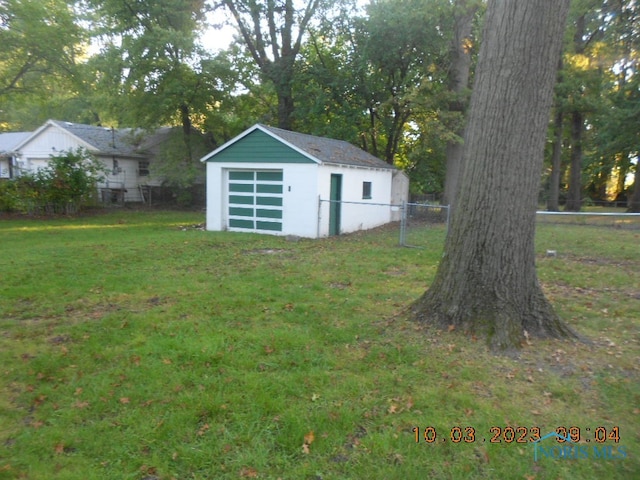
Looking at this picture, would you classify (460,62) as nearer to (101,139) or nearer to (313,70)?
(313,70)

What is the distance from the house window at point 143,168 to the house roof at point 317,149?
48.5 feet

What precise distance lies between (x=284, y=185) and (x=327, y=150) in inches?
92.7

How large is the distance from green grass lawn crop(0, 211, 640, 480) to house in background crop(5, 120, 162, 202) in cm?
2094

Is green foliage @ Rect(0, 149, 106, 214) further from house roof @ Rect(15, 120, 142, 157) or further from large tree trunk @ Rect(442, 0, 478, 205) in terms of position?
large tree trunk @ Rect(442, 0, 478, 205)

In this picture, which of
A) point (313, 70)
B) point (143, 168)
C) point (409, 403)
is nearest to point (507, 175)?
point (409, 403)

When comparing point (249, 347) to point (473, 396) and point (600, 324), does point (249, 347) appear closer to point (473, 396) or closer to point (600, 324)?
point (473, 396)

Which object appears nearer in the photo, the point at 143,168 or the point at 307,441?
the point at 307,441

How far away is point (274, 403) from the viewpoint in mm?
3709

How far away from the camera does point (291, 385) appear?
13.2 ft

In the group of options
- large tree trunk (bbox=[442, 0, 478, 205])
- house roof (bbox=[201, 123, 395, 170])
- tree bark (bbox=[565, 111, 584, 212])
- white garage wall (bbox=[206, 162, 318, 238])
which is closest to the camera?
white garage wall (bbox=[206, 162, 318, 238])

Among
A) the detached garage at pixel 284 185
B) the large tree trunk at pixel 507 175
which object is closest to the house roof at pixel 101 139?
the detached garage at pixel 284 185

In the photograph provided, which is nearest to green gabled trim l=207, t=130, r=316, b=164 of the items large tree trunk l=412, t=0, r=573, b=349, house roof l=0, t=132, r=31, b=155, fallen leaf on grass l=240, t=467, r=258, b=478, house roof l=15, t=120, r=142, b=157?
large tree trunk l=412, t=0, r=573, b=349

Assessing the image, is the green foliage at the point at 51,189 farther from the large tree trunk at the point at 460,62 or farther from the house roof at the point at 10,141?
the large tree trunk at the point at 460,62

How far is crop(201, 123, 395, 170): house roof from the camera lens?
14.2 m
